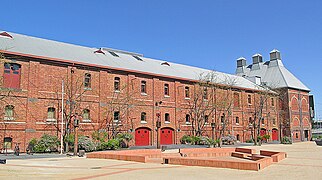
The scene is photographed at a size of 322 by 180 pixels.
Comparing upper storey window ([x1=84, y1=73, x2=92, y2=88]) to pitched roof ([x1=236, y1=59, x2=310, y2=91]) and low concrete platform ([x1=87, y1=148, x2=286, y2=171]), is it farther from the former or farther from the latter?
pitched roof ([x1=236, y1=59, x2=310, y2=91])

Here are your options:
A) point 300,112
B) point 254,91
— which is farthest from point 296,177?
point 300,112

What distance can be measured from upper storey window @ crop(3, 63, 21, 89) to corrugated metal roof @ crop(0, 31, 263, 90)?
1.30 meters

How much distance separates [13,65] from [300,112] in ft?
153

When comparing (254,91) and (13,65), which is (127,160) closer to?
(13,65)

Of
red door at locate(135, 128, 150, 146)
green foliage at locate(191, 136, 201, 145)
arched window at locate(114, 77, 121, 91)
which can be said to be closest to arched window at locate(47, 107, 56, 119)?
arched window at locate(114, 77, 121, 91)

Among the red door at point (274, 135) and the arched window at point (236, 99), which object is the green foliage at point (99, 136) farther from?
the red door at point (274, 135)

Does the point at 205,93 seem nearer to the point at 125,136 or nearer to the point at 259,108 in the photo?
the point at 259,108

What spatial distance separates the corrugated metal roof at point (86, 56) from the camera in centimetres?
2919

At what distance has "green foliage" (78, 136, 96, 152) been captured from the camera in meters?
27.1

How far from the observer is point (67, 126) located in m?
28.8

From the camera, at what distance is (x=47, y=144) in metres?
26.2

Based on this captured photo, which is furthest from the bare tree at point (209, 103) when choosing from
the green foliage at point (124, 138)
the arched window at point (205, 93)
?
the green foliage at point (124, 138)

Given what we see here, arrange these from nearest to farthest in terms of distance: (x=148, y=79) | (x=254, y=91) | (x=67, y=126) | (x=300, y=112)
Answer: (x=67, y=126) < (x=148, y=79) < (x=254, y=91) < (x=300, y=112)

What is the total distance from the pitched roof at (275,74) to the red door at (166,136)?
26586 mm
